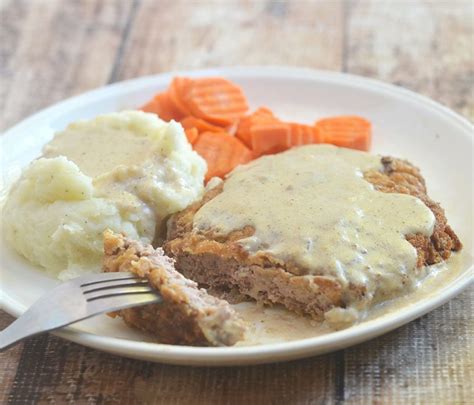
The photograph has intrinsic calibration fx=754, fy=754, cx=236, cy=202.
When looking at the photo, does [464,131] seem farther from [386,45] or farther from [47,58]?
[47,58]

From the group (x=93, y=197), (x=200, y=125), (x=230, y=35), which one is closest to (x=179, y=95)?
(x=200, y=125)

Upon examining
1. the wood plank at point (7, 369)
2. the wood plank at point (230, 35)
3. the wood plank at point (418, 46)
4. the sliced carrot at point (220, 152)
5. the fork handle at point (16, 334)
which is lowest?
the wood plank at point (418, 46)

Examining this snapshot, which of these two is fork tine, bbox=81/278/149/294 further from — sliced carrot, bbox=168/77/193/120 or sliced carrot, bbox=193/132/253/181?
sliced carrot, bbox=168/77/193/120

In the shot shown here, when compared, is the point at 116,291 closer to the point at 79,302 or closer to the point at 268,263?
the point at 79,302

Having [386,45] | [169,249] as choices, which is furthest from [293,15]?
[169,249]

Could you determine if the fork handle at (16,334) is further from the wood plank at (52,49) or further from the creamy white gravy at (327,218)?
the wood plank at (52,49)

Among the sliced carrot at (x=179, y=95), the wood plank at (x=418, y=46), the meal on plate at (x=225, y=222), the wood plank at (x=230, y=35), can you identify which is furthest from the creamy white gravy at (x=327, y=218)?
the wood plank at (x=230, y=35)
